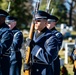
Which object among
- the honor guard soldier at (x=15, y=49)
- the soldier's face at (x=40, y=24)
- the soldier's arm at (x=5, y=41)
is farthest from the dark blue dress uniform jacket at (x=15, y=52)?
the soldier's face at (x=40, y=24)

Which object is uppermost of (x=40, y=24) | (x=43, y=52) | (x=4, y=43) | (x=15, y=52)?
(x=40, y=24)

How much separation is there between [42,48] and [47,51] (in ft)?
0.40

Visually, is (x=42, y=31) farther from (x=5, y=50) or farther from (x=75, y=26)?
(x=75, y=26)

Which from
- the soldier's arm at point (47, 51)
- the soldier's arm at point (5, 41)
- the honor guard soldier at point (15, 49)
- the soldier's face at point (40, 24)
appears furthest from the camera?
the honor guard soldier at point (15, 49)

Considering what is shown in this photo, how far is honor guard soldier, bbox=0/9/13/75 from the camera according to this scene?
6.71m

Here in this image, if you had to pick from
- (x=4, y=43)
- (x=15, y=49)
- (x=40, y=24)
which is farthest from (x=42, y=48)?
(x=15, y=49)

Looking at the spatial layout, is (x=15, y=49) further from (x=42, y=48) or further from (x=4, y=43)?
(x=42, y=48)

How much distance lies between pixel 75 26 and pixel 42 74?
2550 inches

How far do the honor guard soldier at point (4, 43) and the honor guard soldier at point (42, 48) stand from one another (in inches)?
29.7

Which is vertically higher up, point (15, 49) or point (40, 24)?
point (40, 24)

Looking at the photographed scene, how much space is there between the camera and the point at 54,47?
5.93 metres

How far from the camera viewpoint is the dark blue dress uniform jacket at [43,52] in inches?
233

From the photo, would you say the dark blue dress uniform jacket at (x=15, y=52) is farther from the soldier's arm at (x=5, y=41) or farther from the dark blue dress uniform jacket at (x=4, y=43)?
A: the soldier's arm at (x=5, y=41)

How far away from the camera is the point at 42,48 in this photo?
5.98 metres
